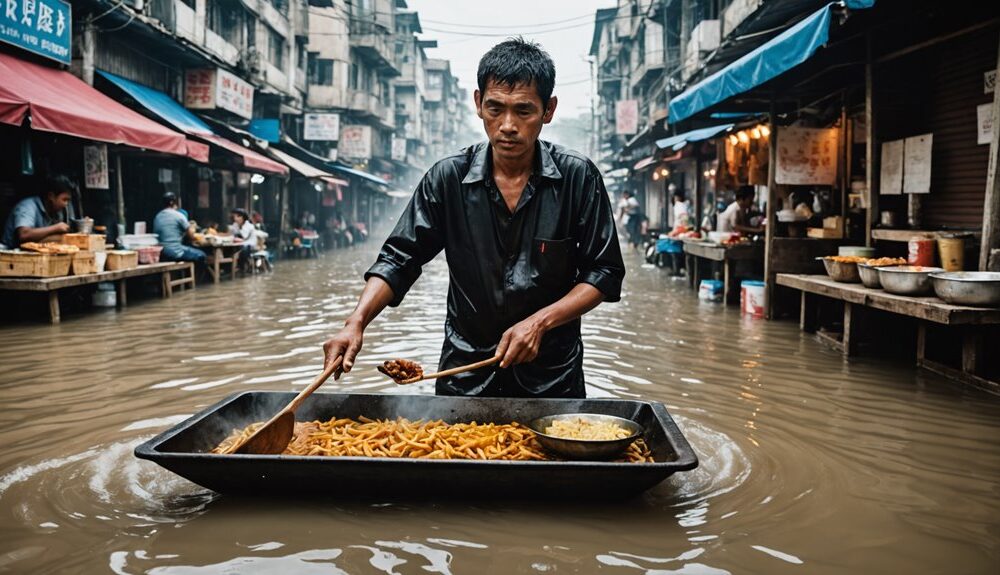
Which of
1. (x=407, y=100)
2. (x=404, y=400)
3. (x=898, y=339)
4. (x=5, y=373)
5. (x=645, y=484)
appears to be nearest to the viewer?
(x=645, y=484)

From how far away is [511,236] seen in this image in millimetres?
3076

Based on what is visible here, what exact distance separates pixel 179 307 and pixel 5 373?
4.75m

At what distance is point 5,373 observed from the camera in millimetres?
6219

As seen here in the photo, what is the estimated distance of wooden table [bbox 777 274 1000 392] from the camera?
5391 millimetres

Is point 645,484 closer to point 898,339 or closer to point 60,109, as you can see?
point 898,339

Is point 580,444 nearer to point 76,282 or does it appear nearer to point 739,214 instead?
point 76,282

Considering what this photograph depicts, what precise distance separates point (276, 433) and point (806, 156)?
8980mm

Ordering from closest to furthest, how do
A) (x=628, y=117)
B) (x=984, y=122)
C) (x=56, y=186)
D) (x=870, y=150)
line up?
(x=984, y=122), (x=870, y=150), (x=56, y=186), (x=628, y=117)

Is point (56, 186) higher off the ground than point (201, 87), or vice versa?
point (201, 87)

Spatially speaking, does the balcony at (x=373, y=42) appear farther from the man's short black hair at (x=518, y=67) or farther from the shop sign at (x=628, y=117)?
the man's short black hair at (x=518, y=67)

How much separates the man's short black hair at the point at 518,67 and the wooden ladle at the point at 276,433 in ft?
4.33

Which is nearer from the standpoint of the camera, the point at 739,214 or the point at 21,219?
the point at 21,219

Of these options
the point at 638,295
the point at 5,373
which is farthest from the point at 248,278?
the point at 5,373

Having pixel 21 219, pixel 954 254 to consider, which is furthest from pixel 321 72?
pixel 954 254
